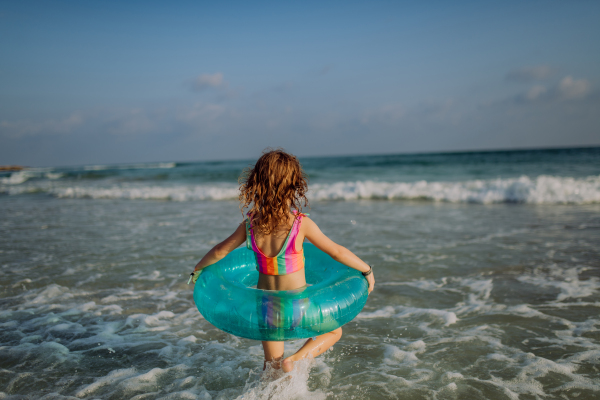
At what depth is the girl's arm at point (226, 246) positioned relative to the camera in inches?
91.2

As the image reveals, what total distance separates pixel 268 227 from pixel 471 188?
38.2ft

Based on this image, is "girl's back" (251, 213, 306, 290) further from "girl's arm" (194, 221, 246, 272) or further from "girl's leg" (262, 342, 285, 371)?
"girl's leg" (262, 342, 285, 371)

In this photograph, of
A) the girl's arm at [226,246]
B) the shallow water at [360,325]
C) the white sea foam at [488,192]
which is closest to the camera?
the girl's arm at [226,246]

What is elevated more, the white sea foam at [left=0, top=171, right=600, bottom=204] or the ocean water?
the white sea foam at [left=0, top=171, right=600, bottom=204]

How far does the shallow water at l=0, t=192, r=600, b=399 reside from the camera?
8.06ft

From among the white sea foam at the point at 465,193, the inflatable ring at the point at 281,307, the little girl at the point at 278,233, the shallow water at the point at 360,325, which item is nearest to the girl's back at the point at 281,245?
the little girl at the point at 278,233

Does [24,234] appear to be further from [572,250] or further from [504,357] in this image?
[572,250]

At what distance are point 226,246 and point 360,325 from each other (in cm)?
167

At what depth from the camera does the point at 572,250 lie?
5230 millimetres

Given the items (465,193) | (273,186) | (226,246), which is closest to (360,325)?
(226,246)

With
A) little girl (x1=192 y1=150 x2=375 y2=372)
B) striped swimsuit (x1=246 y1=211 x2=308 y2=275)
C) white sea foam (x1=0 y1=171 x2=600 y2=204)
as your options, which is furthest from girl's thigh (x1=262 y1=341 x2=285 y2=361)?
white sea foam (x1=0 y1=171 x2=600 y2=204)

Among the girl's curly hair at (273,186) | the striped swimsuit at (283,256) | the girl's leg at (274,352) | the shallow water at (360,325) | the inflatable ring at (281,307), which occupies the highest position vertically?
the girl's curly hair at (273,186)

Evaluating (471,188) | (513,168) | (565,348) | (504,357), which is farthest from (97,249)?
(513,168)

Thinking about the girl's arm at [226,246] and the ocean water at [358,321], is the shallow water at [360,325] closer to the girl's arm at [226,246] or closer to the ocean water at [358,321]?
the ocean water at [358,321]
